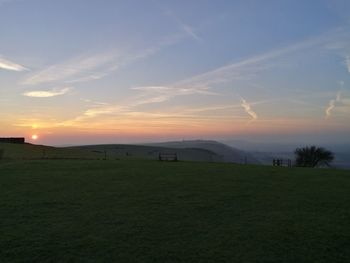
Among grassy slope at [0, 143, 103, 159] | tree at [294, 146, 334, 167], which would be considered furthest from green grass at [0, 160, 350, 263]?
tree at [294, 146, 334, 167]

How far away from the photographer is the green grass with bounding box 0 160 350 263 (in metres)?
7.83

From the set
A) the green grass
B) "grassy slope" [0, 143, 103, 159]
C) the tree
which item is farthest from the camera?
the tree

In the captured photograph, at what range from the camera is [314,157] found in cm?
6138

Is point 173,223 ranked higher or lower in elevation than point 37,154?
lower

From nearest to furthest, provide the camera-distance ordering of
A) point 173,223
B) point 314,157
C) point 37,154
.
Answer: point 173,223, point 37,154, point 314,157

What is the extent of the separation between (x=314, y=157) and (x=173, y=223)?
183 ft

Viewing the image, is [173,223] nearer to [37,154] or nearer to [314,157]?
[37,154]

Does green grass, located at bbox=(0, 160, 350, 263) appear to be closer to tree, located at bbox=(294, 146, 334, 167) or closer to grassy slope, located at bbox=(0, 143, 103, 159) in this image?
grassy slope, located at bbox=(0, 143, 103, 159)

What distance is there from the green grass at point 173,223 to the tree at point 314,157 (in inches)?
1800

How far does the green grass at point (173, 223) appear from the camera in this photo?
7.83 m

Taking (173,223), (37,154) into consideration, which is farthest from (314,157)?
(173,223)

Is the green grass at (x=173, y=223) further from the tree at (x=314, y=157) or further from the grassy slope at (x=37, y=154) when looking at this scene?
the tree at (x=314, y=157)

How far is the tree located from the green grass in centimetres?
Result: 4573

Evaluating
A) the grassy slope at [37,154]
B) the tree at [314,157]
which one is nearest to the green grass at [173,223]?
the grassy slope at [37,154]
